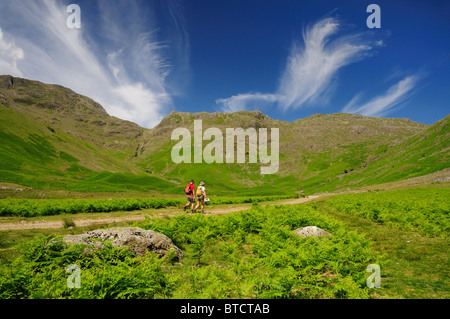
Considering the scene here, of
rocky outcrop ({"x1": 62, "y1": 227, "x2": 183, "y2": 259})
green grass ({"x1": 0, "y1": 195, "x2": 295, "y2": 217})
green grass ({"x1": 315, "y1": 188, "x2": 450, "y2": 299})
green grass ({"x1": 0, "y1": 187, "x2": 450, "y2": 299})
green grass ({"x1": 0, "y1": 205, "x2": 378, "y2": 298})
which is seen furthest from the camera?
green grass ({"x1": 0, "y1": 195, "x2": 295, "y2": 217})

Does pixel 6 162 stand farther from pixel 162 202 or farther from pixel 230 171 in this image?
pixel 230 171

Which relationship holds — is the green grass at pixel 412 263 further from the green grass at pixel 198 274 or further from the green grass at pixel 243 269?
the green grass at pixel 198 274

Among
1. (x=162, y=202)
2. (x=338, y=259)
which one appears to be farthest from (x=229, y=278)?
(x=162, y=202)

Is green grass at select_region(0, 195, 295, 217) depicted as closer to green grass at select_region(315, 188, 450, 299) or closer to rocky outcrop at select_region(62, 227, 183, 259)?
rocky outcrop at select_region(62, 227, 183, 259)

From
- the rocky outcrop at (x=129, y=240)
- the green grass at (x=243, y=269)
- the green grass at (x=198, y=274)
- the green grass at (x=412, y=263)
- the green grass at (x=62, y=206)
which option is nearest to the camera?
the green grass at (x=198, y=274)

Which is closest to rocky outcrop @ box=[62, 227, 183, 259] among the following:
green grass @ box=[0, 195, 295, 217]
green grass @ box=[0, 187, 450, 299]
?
green grass @ box=[0, 187, 450, 299]

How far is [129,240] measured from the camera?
32.6ft

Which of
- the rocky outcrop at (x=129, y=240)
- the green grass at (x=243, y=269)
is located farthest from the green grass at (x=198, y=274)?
the rocky outcrop at (x=129, y=240)

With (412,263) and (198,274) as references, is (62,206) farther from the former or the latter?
(412,263)

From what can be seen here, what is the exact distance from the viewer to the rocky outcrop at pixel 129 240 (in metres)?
9.08

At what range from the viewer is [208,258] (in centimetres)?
1147

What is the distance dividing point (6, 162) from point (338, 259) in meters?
105

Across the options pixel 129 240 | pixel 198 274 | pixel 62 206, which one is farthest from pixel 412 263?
pixel 62 206

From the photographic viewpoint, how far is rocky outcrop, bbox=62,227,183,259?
9078mm
